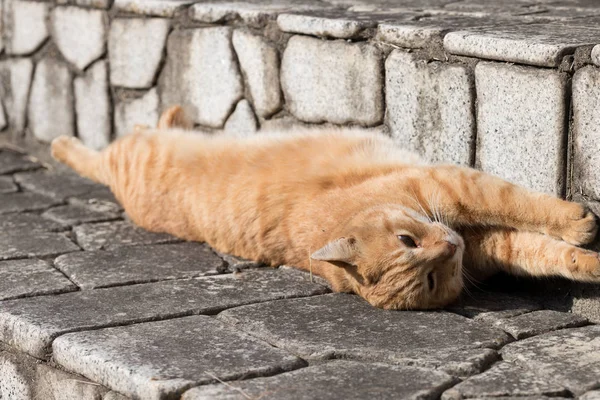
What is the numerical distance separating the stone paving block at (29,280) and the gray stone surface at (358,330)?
34.2 inches

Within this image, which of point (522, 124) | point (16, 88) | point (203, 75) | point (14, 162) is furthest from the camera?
point (16, 88)

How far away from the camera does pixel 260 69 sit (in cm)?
549

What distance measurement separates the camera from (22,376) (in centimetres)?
392

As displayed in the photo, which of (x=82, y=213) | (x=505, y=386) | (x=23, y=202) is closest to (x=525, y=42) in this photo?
(x=505, y=386)

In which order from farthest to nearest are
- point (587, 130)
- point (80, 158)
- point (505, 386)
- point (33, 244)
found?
point (80, 158), point (33, 244), point (587, 130), point (505, 386)

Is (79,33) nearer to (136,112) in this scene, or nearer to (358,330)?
(136,112)

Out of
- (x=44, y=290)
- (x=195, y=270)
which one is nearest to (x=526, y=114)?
(x=195, y=270)

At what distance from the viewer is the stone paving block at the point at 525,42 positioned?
390 cm

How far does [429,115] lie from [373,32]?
54 centimetres

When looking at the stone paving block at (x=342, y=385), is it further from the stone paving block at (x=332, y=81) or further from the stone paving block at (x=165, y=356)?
the stone paving block at (x=332, y=81)

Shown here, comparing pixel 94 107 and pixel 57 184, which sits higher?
pixel 94 107

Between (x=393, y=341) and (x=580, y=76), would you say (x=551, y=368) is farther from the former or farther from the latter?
(x=580, y=76)

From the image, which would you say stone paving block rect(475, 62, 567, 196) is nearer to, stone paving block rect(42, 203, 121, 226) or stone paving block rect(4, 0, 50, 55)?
stone paving block rect(42, 203, 121, 226)

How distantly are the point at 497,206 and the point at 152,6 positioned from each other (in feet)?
9.47
